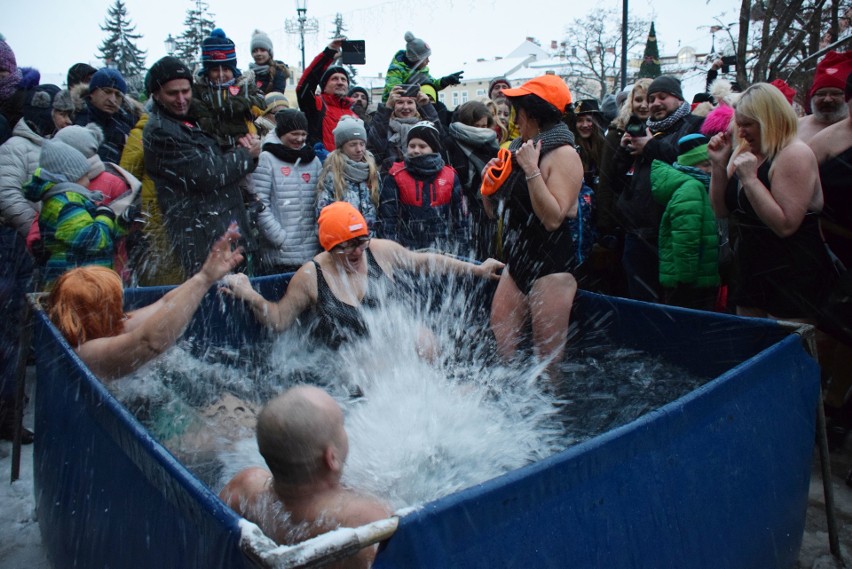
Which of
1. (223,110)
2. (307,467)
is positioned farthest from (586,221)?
(307,467)

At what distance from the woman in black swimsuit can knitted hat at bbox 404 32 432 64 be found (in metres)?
3.25

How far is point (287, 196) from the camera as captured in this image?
5.28 metres

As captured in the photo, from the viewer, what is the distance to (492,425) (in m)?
3.34

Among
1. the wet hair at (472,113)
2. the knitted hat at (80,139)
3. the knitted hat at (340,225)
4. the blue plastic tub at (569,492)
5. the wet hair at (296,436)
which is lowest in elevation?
the blue plastic tub at (569,492)

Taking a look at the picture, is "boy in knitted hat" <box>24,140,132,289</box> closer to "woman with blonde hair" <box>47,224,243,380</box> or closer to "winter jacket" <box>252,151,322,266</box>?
"winter jacket" <box>252,151,322,266</box>

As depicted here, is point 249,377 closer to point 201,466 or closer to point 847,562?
point 201,466

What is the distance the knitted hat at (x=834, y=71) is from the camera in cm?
422

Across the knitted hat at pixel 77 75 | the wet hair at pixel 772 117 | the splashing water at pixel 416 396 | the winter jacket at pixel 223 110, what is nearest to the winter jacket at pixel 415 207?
the splashing water at pixel 416 396

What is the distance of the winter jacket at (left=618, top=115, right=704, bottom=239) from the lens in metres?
5.06

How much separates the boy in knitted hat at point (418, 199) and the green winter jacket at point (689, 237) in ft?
5.71

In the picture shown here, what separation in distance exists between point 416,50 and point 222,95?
2.50 meters

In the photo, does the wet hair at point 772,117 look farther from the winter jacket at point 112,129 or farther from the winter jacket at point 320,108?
the winter jacket at point 112,129

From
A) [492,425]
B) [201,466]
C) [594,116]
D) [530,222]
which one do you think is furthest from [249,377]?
[594,116]

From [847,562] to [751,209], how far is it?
1.93m
